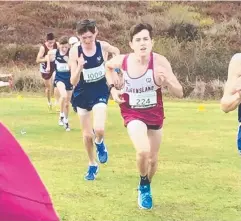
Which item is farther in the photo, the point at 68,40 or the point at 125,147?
the point at 68,40

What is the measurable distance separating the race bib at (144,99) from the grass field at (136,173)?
1083mm


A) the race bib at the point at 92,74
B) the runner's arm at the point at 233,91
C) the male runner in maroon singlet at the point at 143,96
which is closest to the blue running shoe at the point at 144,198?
the male runner in maroon singlet at the point at 143,96

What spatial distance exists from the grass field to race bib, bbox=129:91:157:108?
42.6 inches

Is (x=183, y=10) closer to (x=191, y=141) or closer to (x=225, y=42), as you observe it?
(x=225, y=42)

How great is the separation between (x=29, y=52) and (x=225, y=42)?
11309 mm

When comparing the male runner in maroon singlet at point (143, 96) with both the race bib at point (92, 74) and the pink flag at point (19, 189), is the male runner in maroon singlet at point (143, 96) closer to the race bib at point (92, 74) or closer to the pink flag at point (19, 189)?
the race bib at point (92, 74)

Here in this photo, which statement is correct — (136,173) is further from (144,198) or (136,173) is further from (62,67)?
(62,67)

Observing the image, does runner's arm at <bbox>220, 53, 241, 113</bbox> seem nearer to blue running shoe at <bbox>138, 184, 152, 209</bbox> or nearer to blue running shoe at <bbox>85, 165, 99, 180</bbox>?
blue running shoe at <bbox>138, 184, 152, 209</bbox>

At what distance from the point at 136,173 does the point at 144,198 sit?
2200 mm

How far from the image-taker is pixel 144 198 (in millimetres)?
7371

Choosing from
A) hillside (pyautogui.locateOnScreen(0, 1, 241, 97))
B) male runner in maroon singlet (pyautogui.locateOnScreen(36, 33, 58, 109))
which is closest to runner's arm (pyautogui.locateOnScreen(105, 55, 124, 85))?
male runner in maroon singlet (pyautogui.locateOnScreen(36, 33, 58, 109))

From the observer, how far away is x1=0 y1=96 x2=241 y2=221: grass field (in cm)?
732

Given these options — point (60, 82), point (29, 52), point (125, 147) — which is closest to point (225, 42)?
point (29, 52)

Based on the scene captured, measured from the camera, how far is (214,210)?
7.37 m
